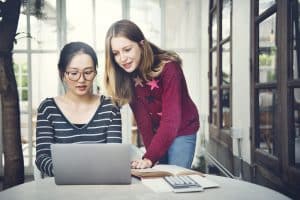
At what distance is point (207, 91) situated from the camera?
151 cm

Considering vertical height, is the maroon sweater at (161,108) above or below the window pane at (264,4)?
below

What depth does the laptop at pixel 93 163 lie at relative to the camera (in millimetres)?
1069

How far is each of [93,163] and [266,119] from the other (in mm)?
711

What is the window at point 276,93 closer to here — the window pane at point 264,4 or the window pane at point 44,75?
the window pane at point 264,4

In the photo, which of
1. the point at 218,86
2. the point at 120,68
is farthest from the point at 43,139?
the point at 218,86

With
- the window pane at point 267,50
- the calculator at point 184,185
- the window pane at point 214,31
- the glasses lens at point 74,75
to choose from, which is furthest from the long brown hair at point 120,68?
the calculator at point 184,185

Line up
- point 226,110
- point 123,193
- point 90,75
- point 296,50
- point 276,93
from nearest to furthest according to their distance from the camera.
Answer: point 123,193 → point 296,50 → point 276,93 → point 90,75 → point 226,110

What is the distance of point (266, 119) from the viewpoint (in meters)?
1.38

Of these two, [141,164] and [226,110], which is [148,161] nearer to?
[141,164]

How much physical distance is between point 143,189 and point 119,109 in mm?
446

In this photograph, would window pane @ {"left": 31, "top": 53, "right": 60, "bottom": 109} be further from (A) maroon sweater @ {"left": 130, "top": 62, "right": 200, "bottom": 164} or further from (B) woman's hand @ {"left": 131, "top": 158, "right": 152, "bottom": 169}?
(B) woman's hand @ {"left": 131, "top": 158, "right": 152, "bottom": 169}

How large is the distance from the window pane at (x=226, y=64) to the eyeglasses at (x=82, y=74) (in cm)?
55

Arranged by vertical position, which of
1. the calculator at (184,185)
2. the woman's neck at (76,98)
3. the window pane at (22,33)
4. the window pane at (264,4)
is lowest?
the calculator at (184,185)

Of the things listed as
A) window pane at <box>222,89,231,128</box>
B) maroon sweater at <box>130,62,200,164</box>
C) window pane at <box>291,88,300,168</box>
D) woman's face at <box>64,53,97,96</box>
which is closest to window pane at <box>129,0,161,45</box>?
maroon sweater at <box>130,62,200,164</box>
